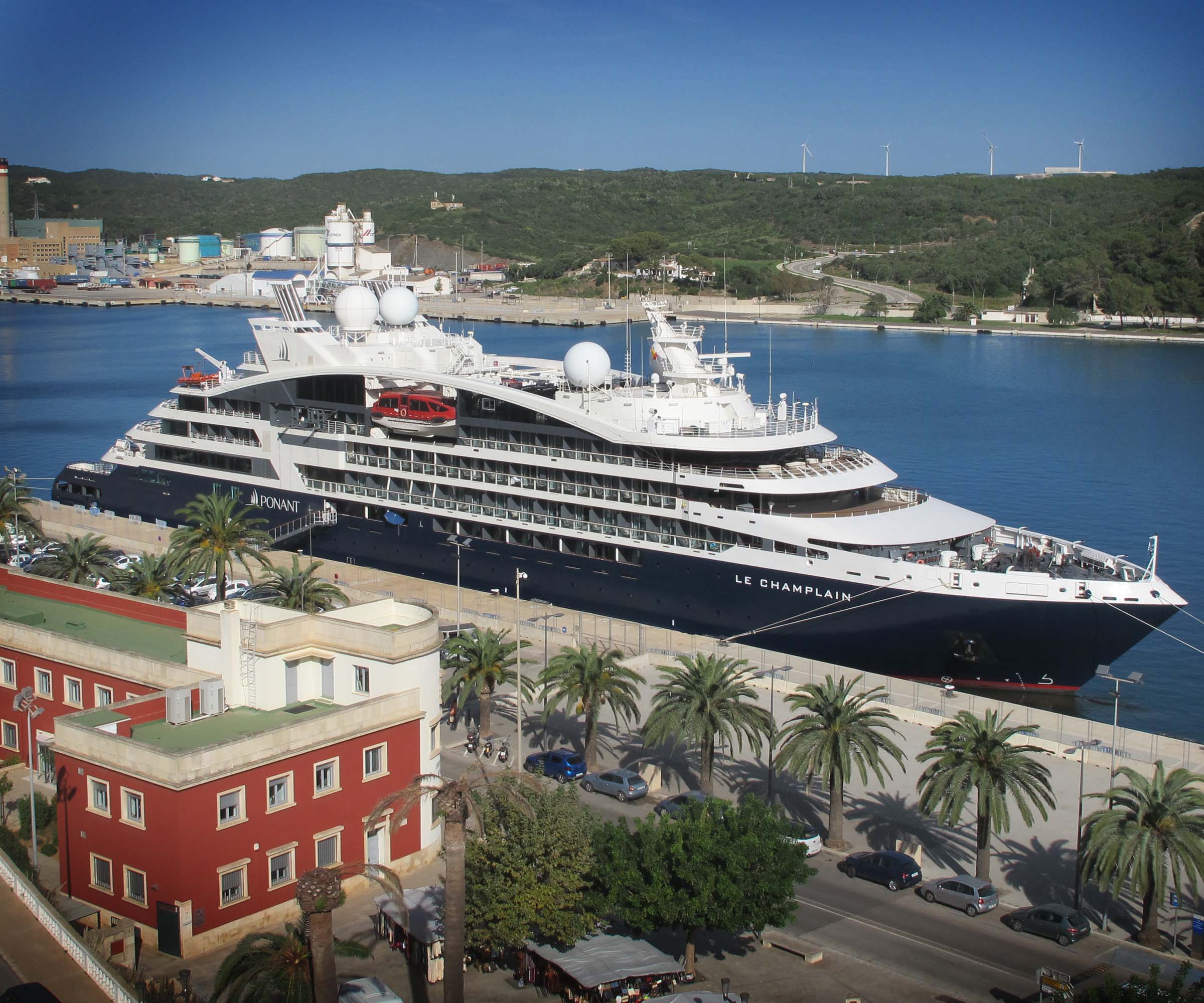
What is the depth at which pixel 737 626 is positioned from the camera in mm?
32812

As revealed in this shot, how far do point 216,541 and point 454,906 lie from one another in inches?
813

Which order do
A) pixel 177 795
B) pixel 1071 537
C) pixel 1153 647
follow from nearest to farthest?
1. pixel 177 795
2. pixel 1153 647
3. pixel 1071 537

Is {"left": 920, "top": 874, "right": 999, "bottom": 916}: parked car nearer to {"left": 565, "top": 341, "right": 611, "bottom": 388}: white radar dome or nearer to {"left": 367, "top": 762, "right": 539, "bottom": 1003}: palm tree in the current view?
{"left": 367, "top": 762, "right": 539, "bottom": 1003}: palm tree

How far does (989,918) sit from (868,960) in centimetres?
257

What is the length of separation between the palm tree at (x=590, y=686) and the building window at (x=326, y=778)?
5595mm

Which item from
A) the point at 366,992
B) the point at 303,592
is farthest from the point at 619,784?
the point at 303,592

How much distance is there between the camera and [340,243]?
43.7 m

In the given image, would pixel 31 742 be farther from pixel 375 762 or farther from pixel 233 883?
pixel 375 762

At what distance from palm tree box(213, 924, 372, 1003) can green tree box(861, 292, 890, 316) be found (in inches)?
5383

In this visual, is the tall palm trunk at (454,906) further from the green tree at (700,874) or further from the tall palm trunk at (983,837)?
the tall palm trunk at (983,837)

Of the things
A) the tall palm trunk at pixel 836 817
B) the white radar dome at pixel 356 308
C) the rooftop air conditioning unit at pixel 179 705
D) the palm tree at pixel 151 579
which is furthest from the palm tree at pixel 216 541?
the tall palm trunk at pixel 836 817

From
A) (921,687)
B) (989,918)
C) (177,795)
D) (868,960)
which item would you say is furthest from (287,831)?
(921,687)

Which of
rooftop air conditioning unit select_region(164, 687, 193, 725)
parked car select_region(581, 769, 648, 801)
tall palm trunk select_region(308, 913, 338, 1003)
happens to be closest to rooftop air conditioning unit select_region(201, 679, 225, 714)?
rooftop air conditioning unit select_region(164, 687, 193, 725)

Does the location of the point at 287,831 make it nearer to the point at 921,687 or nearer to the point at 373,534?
the point at 921,687
